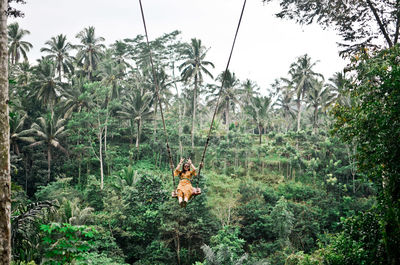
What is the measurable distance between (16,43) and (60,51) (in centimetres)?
487

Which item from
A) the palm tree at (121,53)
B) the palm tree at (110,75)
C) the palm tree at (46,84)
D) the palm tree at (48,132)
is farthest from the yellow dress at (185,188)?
the palm tree at (121,53)

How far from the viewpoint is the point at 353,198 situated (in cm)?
1977

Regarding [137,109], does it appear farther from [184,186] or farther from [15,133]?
[184,186]

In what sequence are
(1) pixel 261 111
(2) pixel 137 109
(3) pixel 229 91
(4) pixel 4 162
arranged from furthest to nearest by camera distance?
(3) pixel 229 91
(1) pixel 261 111
(2) pixel 137 109
(4) pixel 4 162

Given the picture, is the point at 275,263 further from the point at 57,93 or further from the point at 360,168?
the point at 57,93

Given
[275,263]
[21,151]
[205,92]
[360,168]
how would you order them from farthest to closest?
[205,92] → [21,151] → [275,263] → [360,168]

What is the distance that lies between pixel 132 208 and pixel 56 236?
489 cm

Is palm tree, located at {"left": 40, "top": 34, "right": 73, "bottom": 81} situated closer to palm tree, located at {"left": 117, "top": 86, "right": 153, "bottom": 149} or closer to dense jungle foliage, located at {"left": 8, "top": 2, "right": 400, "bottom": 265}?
dense jungle foliage, located at {"left": 8, "top": 2, "right": 400, "bottom": 265}

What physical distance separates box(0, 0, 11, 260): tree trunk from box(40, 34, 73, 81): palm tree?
24475mm

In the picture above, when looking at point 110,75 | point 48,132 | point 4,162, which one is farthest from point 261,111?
point 4,162

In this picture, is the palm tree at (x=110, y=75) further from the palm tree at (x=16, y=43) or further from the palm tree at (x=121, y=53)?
the palm tree at (x=16, y=43)

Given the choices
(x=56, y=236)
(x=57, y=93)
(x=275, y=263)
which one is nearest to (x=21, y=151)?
(x=57, y=93)

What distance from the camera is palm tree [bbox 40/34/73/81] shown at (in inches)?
1068

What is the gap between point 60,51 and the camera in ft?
89.6
